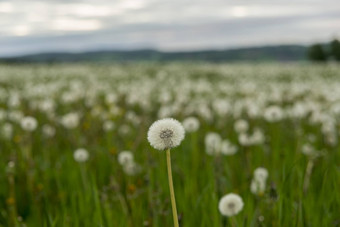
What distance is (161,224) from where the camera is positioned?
255 centimetres

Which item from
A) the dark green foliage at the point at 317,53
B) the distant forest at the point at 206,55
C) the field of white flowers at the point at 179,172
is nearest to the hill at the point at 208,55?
the distant forest at the point at 206,55

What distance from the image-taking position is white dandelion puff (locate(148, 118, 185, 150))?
147 centimetres

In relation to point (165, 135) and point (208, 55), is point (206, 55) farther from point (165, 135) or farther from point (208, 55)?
point (165, 135)

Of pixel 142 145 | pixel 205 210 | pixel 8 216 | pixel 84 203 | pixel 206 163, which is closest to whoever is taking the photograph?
pixel 205 210

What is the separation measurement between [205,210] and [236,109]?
3776 mm

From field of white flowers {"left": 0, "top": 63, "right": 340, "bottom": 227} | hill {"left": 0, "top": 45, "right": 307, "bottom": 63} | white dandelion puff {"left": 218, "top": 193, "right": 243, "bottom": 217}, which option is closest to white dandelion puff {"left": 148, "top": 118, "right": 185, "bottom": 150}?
field of white flowers {"left": 0, "top": 63, "right": 340, "bottom": 227}

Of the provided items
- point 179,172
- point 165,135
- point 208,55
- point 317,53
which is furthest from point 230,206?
point 208,55

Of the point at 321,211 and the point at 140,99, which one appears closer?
the point at 321,211

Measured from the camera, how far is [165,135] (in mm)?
1502

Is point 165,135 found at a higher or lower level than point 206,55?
lower

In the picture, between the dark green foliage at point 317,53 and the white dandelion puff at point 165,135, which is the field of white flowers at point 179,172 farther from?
the dark green foliage at point 317,53

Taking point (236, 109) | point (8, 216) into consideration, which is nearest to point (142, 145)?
point (236, 109)

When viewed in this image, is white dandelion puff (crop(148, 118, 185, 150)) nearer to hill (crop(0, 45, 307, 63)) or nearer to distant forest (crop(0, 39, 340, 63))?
distant forest (crop(0, 39, 340, 63))

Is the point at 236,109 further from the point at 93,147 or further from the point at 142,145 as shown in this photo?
the point at 93,147
